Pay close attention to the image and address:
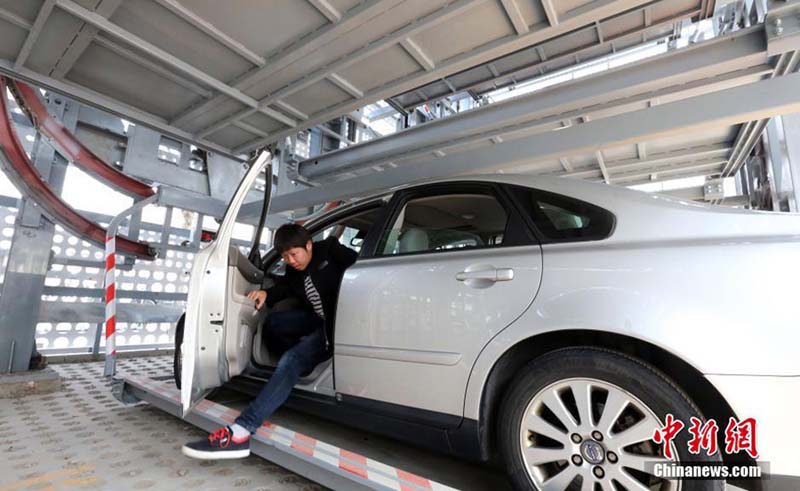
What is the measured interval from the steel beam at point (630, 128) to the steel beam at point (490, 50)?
50 centimetres

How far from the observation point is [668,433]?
110cm

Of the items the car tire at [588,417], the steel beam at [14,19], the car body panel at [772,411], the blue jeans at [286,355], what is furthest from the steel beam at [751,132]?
the steel beam at [14,19]

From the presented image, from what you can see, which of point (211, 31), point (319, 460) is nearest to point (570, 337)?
point (319, 460)

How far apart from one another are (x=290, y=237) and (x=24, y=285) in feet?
9.32

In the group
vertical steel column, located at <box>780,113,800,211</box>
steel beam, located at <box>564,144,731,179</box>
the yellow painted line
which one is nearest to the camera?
the yellow painted line

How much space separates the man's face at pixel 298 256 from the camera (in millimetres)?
2070

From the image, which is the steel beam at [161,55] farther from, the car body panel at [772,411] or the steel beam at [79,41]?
the car body panel at [772,411]

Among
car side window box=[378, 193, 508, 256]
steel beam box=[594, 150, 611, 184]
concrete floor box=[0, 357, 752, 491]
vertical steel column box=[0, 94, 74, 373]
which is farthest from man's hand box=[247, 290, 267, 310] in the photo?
steel beam box=[594, 150, 611, 184]

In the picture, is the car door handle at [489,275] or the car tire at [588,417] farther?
the car door handle at [489,275]

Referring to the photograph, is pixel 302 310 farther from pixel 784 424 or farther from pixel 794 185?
pixel 794 185

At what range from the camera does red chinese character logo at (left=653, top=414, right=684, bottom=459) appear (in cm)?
109

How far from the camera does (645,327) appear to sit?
113cm

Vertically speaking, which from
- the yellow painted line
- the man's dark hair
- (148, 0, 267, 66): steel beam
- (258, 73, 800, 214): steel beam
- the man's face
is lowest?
the yellow painted line

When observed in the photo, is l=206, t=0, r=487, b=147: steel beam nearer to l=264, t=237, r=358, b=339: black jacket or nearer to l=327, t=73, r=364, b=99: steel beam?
l=327, t=73, r=364, b=99: steel beam
